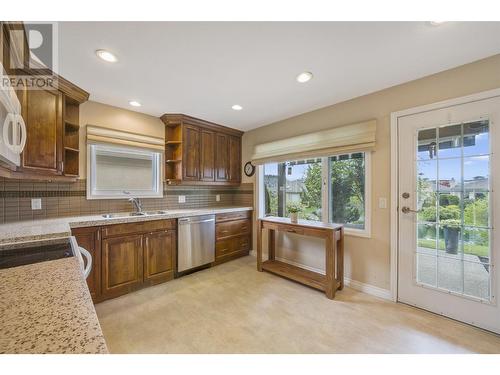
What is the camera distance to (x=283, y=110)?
3.04m

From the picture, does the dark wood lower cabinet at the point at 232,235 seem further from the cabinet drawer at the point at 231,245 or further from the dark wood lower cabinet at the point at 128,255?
the dark wood lower cabinet at the point at 128,255

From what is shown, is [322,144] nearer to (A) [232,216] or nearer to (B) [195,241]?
(A) [232,216]

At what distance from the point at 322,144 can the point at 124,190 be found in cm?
287

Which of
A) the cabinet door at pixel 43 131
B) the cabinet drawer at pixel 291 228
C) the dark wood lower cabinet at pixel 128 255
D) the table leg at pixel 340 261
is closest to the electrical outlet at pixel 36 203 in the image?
the cabinet door at pixel 43 131

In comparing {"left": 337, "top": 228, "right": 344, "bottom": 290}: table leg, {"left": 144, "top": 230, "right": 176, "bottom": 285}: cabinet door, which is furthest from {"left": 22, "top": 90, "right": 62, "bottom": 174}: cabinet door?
{"left": 337, "top": 228, "right": 344, "bottom": 290}: table leg

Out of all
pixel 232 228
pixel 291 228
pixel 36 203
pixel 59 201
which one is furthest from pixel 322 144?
pixel 36 203

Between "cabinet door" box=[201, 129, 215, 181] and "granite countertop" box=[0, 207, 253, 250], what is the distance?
2.25 feet

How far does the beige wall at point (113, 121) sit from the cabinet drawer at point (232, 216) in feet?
5.21

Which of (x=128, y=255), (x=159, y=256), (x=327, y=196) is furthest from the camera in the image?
(x=327, y=196)

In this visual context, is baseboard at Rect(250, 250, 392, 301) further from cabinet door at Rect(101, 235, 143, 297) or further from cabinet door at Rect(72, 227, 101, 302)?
cabinet door at Rect(72, 227, 101, 302)

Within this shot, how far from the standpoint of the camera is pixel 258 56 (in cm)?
175

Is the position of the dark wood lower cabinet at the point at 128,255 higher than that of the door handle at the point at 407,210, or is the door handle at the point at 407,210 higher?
the door handle at the point at 407,210

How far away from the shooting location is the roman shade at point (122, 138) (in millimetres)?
2627
